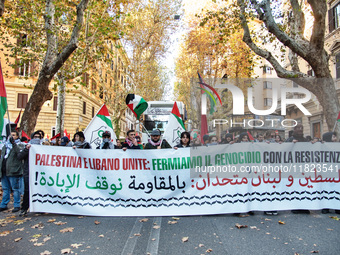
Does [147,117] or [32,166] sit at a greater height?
[147,117]

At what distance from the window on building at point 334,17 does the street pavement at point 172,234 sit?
17917 millimetres

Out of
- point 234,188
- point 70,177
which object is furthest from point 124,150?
point 234,188

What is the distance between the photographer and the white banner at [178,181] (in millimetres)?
5441

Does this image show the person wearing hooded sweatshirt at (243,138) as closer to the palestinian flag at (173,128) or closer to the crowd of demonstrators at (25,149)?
the crowd of demonstrators at (25,149)

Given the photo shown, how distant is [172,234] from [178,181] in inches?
47.7

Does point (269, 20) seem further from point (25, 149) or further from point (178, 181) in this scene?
point (25, 149)

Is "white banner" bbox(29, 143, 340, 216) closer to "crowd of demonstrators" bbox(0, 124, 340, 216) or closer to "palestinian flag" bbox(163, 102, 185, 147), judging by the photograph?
"crowd of demonstrators" bbox(0, 124, 340, 216)

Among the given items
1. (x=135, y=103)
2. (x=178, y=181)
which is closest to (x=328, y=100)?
(x=135, y=103)

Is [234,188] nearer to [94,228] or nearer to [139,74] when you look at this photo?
[94,228]

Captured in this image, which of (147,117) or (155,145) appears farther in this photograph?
(147,117)

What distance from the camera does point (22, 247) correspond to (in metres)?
4.06

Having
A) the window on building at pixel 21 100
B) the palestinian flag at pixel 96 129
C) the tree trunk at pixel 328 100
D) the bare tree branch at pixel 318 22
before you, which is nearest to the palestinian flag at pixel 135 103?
the palestinian flag at pixel 96 129

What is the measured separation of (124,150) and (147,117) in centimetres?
1066

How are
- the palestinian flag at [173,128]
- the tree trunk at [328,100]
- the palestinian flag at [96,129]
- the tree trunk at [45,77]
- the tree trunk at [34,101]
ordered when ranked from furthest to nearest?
the tree trunk at [34,101], the tree trunk at [45,77], the tree trunk at [328,100], the palestinian flag at [173,128], the palestinian flag at [96,129]
